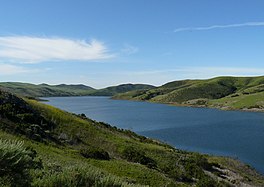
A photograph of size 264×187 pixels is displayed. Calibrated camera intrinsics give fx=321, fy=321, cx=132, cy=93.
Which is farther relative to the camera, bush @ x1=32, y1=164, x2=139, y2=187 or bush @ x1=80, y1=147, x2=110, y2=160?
bush @ x1=80, y1=147, x2=110, y2=160

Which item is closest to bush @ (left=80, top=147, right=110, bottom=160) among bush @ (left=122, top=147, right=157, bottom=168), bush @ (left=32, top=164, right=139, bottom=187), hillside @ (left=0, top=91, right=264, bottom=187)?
hillside @ (left=0, top=91, right=264, bottom=187)

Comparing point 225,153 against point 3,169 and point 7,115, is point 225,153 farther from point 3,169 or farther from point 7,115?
point 3,169

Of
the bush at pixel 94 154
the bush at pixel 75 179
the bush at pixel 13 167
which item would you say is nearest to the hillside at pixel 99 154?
the bush at pixel 94 154

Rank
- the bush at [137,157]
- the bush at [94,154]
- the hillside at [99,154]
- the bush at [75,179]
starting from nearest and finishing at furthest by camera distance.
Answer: the bush at [75,179] → the hillside at [99,154] → the bush at [94,154] → the bush at [137,157]

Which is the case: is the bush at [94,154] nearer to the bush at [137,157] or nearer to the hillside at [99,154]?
the hillside at [99,154]

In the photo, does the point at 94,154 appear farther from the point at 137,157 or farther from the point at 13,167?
the point at 13,167

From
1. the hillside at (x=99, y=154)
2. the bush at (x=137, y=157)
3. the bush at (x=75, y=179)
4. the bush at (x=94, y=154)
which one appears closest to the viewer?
the bush at (x=75, y=179)

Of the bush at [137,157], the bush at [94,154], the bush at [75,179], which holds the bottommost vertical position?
the bush at [137,157]

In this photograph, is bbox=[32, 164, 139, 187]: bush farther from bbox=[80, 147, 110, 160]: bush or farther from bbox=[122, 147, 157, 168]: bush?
bbox=[122, 147, 157, 168]: bush

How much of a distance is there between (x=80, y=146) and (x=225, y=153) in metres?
35.8

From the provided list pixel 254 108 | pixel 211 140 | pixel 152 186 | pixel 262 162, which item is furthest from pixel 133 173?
pixel 254 108

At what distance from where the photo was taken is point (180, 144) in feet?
229

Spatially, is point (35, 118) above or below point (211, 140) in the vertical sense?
above

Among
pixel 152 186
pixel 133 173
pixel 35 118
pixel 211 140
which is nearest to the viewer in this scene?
pixel 152 186
